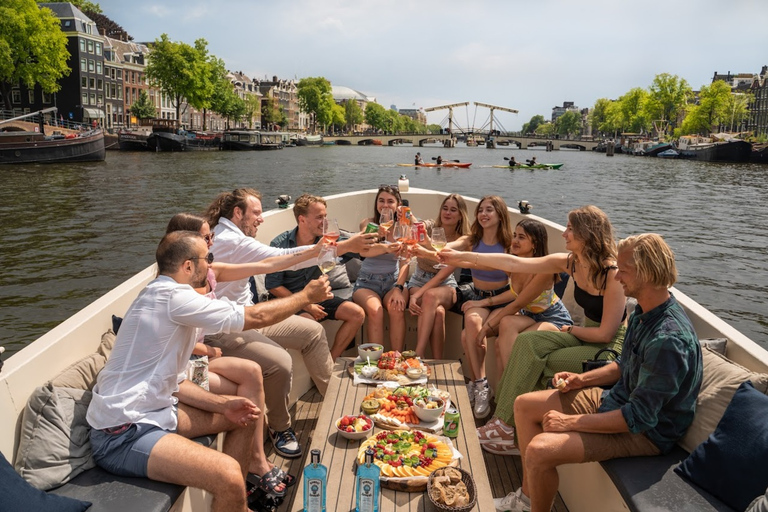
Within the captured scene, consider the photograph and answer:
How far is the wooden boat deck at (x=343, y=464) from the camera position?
1.89 m

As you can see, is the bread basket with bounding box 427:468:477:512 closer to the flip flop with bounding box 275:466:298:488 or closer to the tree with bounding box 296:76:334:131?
the flip flop with bounding box 275:466:298:488

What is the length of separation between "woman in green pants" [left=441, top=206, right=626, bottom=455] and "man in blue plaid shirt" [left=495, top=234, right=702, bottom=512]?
468 millimetres

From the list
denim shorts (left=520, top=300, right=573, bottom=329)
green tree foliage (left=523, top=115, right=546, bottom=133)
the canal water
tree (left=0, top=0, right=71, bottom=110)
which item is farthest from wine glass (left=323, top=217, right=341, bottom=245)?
green tree foliage (left=523, top=115, right=546, bottom=133)

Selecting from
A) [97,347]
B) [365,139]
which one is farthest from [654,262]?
[365,139]

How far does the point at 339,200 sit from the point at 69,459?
417cm

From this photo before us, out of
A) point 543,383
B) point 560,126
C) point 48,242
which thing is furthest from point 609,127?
point 543,383

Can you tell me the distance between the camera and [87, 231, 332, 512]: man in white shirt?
1880 millimetres

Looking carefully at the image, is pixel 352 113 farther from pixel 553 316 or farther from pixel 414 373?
pixel 414 373

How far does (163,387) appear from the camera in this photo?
2.01 meters

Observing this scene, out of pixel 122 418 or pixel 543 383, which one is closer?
pixel 122 418

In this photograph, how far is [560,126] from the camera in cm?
13325

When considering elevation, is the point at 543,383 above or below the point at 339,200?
below

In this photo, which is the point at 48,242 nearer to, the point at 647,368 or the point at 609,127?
the point at 647,368

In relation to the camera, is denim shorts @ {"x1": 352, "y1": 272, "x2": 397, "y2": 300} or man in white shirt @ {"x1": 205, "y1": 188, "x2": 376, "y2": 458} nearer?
man in white shirt @ {"x1": 205, "y1": 188, "x2": 376, "y2": 458}
